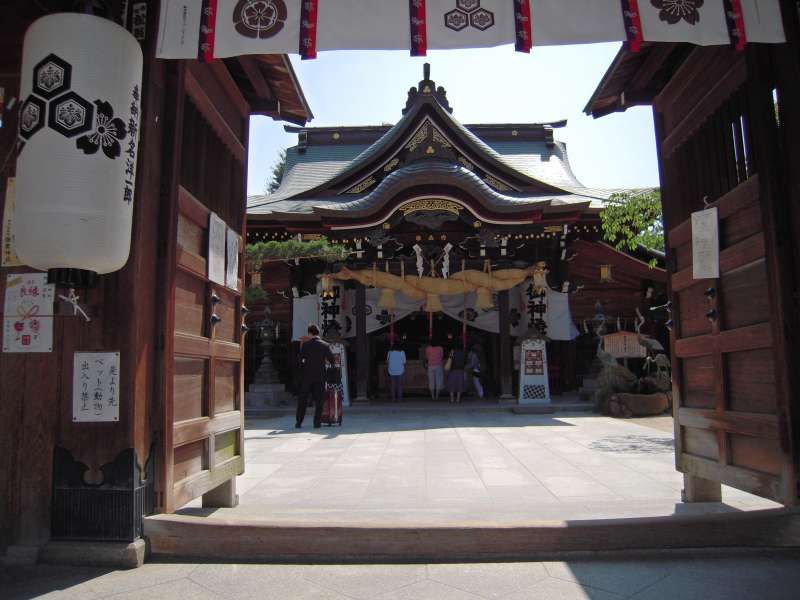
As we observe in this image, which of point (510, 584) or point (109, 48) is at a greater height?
point (109, 48)

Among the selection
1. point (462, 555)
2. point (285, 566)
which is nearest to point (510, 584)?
point (462, 555)

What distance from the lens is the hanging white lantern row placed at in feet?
10.0

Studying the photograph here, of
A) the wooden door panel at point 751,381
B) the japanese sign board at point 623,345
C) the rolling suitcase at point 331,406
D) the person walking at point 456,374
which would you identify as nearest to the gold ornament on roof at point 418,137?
the person walking at point 456,374

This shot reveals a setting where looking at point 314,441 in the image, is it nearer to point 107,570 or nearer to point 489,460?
point 489,460

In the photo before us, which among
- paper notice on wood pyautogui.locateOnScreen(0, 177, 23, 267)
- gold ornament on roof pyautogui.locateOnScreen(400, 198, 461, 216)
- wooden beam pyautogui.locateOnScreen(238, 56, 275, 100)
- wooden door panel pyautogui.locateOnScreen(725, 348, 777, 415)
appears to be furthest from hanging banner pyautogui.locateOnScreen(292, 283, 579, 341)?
paper notice on wood pyautogui.locateOnScreen(0, 177, 23, 267)

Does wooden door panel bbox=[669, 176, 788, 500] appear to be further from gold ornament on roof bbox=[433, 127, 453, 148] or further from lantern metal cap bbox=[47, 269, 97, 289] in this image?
gold ornament on roof bbox=[433, 127, 453, 148]

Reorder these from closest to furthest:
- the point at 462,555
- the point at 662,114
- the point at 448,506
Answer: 1. the point at 462,555
2. the point at 448,506
3. the point at 662,114

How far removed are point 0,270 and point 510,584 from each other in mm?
3497

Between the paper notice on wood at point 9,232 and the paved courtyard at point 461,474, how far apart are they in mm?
2109

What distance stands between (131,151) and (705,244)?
3.93 meters

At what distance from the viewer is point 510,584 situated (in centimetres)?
306

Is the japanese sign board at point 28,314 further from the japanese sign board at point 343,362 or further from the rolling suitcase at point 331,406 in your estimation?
the japanese sign board at point 343,362

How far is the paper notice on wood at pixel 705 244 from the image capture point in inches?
165

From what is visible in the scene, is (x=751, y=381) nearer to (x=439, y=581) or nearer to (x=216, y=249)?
(x=439, y=581)
